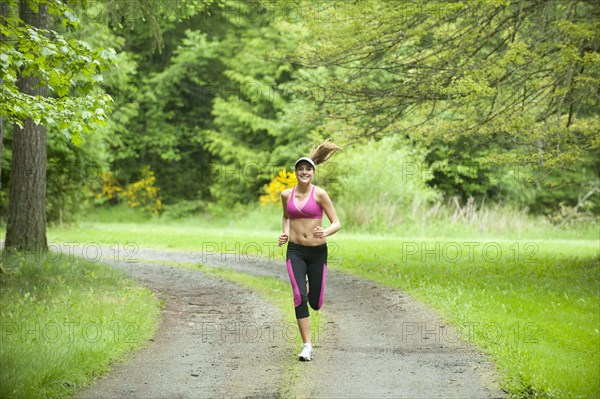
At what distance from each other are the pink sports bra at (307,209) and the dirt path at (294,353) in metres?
1.53

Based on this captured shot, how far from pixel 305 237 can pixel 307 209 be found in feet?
0.99

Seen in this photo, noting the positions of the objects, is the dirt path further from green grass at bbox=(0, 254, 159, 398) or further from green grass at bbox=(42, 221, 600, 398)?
→ green grass at bbox=(42, 221, 600, 398)

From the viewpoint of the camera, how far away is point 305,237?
300 inches

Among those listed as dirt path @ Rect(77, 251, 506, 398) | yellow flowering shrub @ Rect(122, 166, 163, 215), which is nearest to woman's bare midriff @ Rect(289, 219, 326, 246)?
dirt path @ Rect(77, 251, 506, 398)

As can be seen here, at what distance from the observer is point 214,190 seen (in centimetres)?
3656

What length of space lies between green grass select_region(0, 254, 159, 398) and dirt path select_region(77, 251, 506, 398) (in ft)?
0.78

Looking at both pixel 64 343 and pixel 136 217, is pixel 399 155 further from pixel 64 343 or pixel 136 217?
pixel 64 343

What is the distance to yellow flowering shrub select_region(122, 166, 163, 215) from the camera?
35888mm

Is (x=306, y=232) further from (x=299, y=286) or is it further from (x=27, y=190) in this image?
(x=27, y=190)

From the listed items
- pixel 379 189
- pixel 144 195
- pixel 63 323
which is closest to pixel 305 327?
pixel 63 323

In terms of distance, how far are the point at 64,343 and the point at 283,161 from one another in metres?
27.6

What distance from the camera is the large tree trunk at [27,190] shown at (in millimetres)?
14281

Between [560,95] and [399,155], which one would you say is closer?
[560,95]

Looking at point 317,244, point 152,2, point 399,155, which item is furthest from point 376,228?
point 317,244
